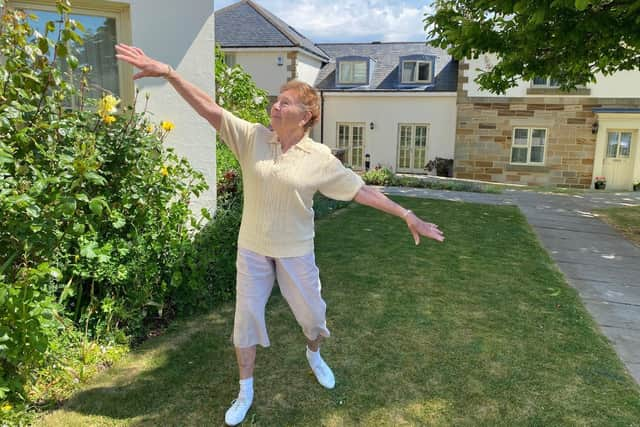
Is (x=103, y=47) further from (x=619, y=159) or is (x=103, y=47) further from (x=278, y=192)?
(x=619, y=159)

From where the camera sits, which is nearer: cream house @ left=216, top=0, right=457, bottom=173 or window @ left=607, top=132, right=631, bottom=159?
window @ left=607, top=132, right=631, bottom=159

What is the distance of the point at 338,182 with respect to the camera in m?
2.54

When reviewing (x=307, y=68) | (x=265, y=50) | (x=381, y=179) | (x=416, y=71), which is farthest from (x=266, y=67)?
(x=381, y=179)

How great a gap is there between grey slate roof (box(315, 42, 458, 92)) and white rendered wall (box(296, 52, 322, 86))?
32cm

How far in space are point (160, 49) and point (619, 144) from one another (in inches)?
723

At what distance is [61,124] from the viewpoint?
105 inches

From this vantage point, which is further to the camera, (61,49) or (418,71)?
(418,71)

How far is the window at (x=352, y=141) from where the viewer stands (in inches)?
808

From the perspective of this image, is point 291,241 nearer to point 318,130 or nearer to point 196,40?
point 196,40

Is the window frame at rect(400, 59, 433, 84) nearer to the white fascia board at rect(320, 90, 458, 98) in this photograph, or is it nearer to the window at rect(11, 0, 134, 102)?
the white fascia board at rect(320, 90, 458, 98)

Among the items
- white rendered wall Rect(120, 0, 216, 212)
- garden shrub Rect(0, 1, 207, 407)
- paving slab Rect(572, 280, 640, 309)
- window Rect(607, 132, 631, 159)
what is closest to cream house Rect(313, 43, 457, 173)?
window Rect(607, 132, 631, 159)

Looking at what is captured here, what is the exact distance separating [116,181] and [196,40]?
205 centimetres

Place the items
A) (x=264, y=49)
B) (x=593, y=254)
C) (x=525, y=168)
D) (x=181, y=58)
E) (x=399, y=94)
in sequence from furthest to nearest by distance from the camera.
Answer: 1. (x=264, y=49)
2. (x=399, y=94)
3. (x=525, y=168)
4. (x=593, y=254)
5. (x=181, y=58)

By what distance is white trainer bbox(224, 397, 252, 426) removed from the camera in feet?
8.55
